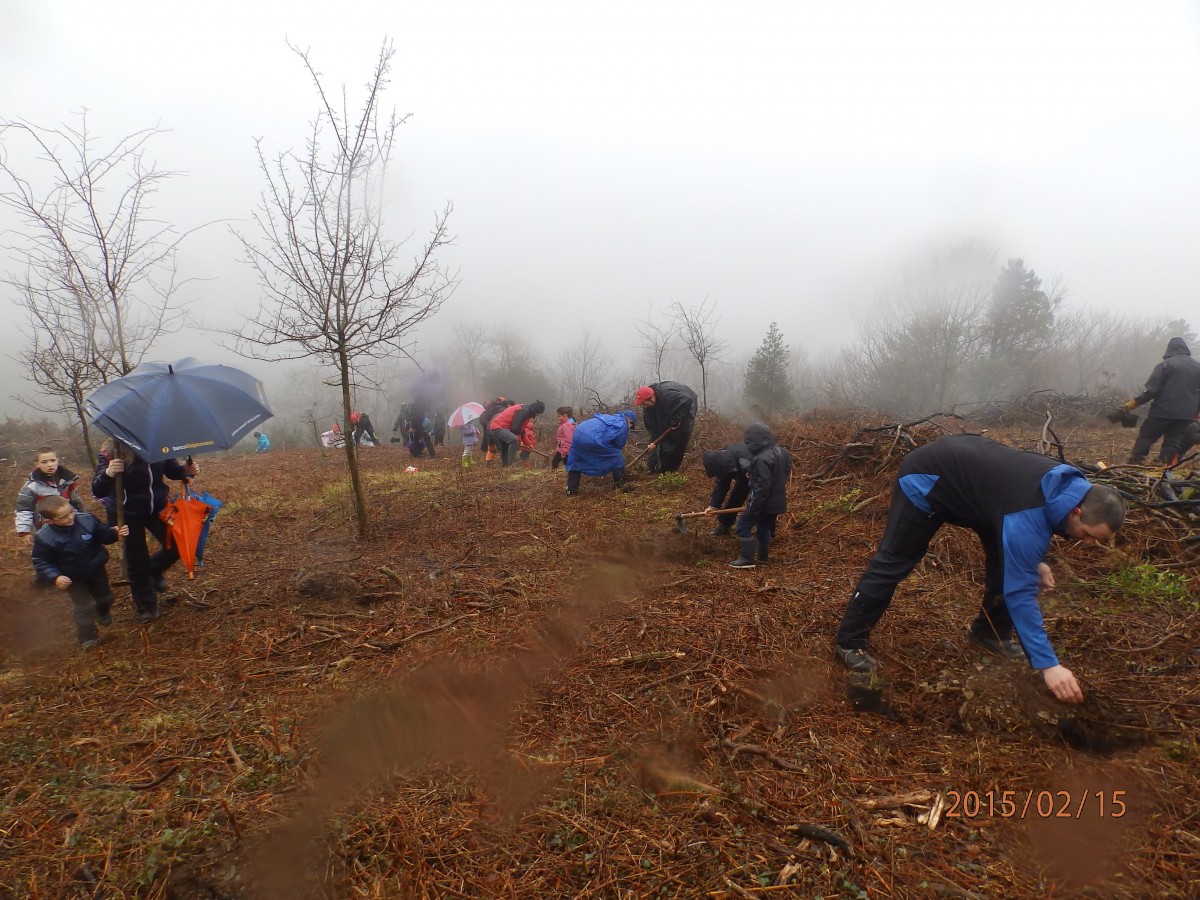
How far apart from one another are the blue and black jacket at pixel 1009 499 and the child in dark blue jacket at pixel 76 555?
5.71 m

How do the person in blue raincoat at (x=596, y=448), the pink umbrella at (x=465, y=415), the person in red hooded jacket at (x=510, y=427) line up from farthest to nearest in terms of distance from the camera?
the pink umbrella at (x=465, y=415) < the person in red hooded jacket at (x=510, y=427) < the person in blue raincoat at (x=596, y=448)

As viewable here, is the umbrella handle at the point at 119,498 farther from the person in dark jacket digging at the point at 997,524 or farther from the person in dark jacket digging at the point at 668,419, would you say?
the person in dark jacket digging at the point at 668,419

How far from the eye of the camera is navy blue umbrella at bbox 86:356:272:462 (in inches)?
148

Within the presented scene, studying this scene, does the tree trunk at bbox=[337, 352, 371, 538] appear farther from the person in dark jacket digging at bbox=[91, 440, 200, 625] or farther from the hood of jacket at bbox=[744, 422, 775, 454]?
the hood of jacket at bbox=[744, 422, 775, 454]

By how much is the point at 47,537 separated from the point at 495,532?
3.91 meters

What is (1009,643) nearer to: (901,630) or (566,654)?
(901,630)

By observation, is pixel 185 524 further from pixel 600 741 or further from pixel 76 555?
pixel 600 741

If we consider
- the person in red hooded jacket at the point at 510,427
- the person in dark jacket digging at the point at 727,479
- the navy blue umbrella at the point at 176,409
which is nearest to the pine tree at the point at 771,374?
the person in red hooded jacket at the point at 510,427

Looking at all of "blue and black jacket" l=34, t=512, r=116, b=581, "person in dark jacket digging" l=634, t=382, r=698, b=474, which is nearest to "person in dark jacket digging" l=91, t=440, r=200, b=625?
"blue and black jacket" l=34, t=512, r=116, b=581

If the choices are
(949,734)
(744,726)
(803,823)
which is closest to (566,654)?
(744,726)

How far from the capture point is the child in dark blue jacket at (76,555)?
391 centimetres

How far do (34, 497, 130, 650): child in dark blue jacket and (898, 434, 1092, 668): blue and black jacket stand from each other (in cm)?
571

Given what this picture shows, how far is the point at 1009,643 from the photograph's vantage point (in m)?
3.31

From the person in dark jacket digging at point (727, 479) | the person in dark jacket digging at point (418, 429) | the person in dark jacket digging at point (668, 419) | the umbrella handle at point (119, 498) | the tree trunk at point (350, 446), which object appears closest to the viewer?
the umbrella handle at point (119, 498)
